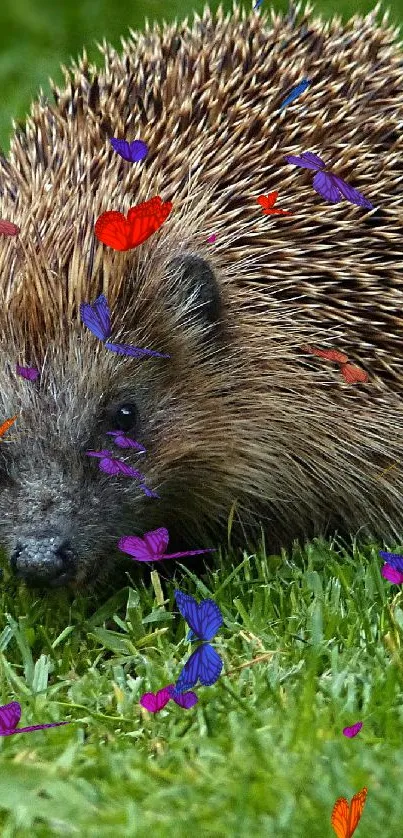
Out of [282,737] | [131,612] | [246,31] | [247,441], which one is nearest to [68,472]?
[131,612]

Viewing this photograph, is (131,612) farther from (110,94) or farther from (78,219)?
(110,94)

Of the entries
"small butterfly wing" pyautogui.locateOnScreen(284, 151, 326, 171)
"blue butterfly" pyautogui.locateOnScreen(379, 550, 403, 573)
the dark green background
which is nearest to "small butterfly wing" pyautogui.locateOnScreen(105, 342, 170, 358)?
"small butterfly wing" pyautogui.locateOnScreen(284, 151, 326, 171)

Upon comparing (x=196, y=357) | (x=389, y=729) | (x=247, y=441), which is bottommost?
(x=389, y=729)

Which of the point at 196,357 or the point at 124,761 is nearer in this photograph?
the point at 124,761

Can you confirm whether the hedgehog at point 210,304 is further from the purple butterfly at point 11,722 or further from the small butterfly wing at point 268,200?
the purple butterfly at point 11,722

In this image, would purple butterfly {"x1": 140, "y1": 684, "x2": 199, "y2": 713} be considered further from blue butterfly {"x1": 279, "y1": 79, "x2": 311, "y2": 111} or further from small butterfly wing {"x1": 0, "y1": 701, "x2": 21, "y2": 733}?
blue butterfly {"x1": 279, "y1": 79, "x2": 311, "y2": 111}

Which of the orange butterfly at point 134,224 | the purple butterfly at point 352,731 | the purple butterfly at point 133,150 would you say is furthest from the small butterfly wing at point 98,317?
the purple butterfly at point 352,731

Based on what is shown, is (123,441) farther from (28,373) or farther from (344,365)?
(344,365)
